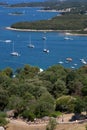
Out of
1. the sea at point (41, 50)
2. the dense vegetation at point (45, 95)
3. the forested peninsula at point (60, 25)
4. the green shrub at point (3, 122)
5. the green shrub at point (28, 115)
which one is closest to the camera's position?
the green shrub at point (3, 122)

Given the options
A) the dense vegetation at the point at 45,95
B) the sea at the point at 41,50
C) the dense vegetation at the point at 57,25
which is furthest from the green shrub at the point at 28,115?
the dense vegetation at the point at 57,25

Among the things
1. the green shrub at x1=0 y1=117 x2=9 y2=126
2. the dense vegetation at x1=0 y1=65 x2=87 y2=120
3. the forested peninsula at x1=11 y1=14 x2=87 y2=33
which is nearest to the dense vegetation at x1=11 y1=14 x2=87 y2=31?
the forested peninsula at x1=11 y1=14 x2=87 y2=33

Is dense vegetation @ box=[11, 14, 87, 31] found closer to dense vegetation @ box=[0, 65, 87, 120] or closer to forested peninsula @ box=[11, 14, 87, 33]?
forested peninsula @ box=[11, 14, 87, 33]

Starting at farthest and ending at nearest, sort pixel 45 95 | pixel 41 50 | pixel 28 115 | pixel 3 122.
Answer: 1. pixel 41 50
2. pixel 45 95
3. pixel 28 115
4. pixel 3 122

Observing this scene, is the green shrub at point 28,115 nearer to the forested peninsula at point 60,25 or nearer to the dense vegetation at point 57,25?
the forested peninsula at point 60,25

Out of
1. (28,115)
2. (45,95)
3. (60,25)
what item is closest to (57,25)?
(60,25)

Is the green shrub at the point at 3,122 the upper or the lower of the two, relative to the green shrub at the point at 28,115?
upper

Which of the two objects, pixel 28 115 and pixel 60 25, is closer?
pixel 28 115

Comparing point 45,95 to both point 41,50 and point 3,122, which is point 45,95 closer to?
point 3,122
